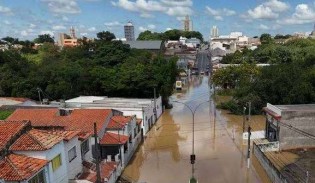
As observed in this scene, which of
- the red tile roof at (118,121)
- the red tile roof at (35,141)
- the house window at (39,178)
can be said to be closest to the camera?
the house window at (39,178)

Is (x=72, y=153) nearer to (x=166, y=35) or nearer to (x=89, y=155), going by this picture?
(x=89, y=155)

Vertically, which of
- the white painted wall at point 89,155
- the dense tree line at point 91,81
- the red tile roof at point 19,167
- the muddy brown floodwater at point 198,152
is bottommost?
the muddy brown floodwater at point 198,152

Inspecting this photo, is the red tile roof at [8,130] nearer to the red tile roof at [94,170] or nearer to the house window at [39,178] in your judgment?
the house window at [39,178]

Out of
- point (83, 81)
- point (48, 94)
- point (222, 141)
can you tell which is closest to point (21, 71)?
→ point (48, 94)

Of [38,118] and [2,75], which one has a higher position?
[2,75]

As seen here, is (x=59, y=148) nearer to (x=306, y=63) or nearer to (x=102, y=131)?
(x=102, y=131)

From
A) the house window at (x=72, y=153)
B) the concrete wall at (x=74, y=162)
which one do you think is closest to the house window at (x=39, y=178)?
the concrete wall at (x=74, y=162)

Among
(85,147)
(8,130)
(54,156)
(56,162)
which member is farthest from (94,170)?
(8,130)
